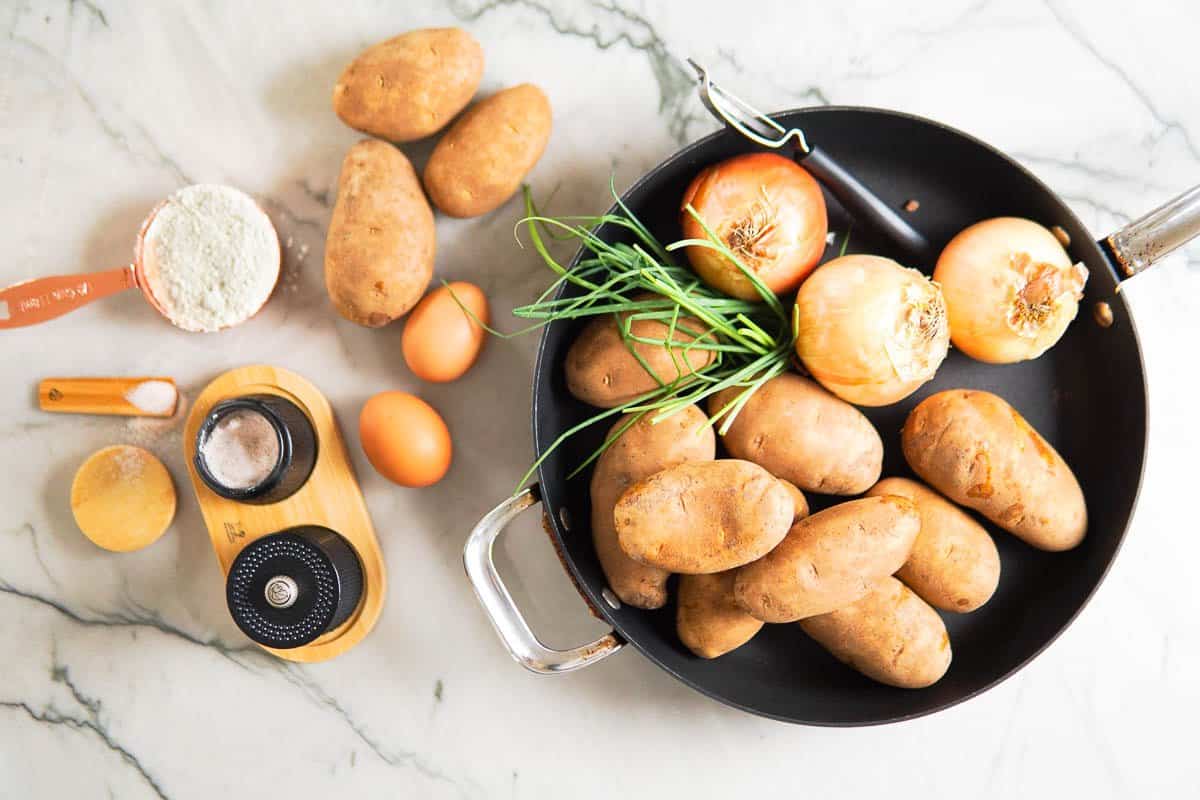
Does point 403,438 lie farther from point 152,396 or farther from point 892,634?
point 892,634

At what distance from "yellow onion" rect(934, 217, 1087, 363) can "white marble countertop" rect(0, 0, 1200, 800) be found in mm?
168

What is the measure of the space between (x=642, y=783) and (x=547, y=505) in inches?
14.9

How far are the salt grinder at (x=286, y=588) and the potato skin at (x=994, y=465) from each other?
2.05 ft

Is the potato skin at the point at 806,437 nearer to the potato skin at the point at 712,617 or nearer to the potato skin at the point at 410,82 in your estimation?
the potato skin at the point at 712,617

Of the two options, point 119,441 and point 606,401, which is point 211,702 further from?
point 606,401

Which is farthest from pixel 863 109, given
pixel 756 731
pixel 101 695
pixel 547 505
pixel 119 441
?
pixel 101 695

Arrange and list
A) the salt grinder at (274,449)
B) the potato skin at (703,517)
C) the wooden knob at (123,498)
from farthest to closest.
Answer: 1. the wooden knob at (123,498)
2. the salt grinder at (274,449)
3. the potato skin at (703,517)

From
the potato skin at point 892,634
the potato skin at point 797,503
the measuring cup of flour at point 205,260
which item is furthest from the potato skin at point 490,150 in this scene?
the potato skin at point 892,634

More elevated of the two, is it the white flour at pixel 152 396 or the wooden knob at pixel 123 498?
the white flour at pixel 152 396

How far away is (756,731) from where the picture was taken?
999mm

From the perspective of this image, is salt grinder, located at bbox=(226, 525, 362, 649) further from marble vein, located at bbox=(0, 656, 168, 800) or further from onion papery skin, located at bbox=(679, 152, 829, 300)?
onion papery skin, located at bbox=(679, 152, 829, 300)

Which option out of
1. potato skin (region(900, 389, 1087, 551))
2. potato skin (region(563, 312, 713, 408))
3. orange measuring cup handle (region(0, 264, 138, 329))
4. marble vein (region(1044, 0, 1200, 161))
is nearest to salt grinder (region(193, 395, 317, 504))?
orange measuring cup handle (region(0, 264, 138, 329))

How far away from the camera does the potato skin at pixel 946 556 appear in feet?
2.86

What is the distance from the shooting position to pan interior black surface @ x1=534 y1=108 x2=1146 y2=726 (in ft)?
2.93
